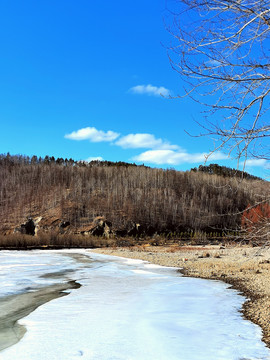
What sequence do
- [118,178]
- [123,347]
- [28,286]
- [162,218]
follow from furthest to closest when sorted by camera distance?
[118,178], [162,218], [28,286], [123,347]

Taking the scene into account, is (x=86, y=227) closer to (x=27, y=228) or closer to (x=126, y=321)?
(x=27, y=228)

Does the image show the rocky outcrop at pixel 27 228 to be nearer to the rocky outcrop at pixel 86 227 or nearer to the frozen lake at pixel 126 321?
the rocky outcrop at pixel 86 227

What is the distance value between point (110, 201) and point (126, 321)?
69.7 meters

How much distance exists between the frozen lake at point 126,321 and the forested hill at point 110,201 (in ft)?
157

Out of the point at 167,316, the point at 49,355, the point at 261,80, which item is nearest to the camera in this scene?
the point at 261,80

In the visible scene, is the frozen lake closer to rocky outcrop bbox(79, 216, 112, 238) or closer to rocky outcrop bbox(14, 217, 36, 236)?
Result: rocky outcrop bbox(79, 216, 112, 238)

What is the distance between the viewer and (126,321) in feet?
24.3

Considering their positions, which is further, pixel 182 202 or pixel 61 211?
pixel 182 202

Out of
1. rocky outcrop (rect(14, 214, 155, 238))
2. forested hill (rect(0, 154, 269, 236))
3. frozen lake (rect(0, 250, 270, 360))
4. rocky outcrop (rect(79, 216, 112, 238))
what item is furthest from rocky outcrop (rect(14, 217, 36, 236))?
frozen lake (rect(0, 250, 270, 360))

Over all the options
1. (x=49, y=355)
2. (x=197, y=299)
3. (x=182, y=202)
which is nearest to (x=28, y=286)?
(x=197, y=299)

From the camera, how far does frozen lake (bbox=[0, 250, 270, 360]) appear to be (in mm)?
5574

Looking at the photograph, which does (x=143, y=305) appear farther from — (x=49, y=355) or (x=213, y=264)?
(x=213, y=264)

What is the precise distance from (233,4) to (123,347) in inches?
202

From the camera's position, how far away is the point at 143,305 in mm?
8984
